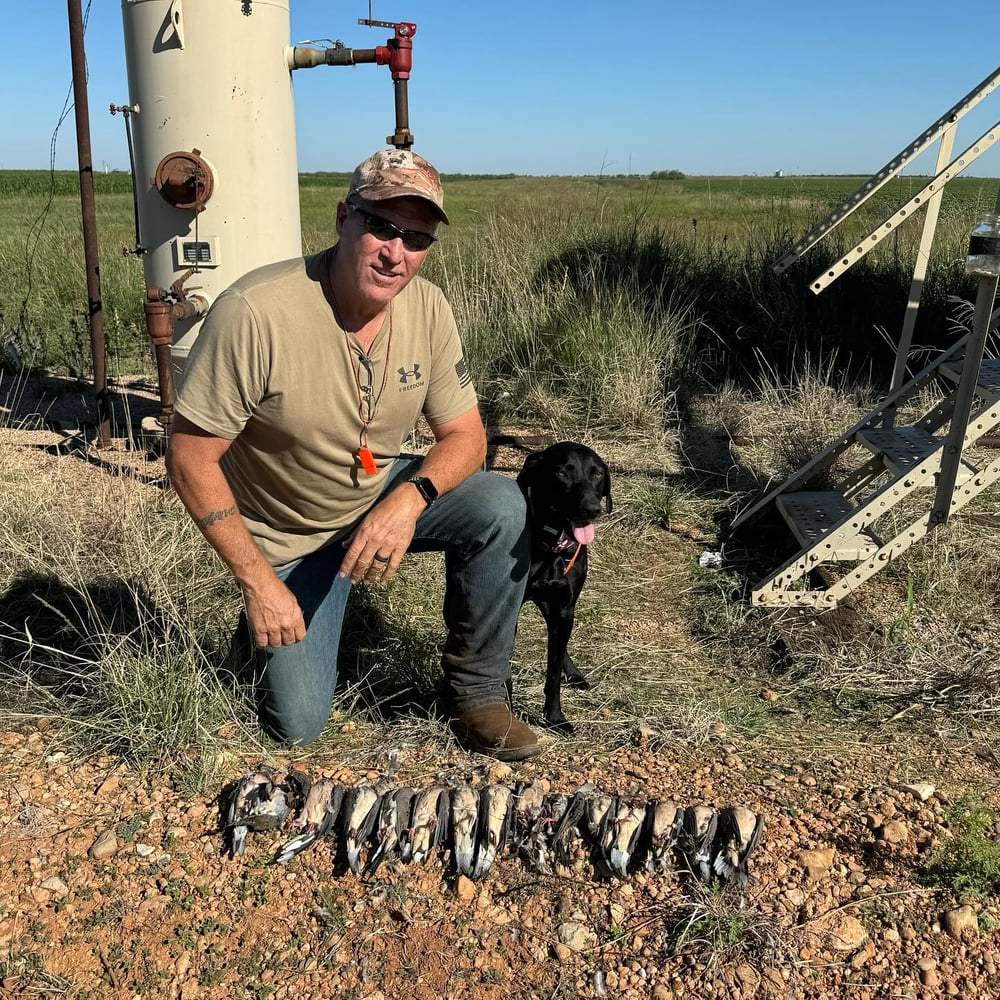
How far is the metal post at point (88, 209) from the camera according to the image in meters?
5.24

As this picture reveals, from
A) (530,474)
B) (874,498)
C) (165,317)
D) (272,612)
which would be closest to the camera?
(272,612)

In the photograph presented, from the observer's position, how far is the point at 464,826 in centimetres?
233

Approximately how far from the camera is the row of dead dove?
2.28 m

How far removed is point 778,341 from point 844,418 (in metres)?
1.92

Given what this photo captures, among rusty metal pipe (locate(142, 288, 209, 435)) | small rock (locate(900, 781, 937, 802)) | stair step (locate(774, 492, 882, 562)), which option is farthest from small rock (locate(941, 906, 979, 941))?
rusty metal pipe (locate(142, 288, 209, 435))

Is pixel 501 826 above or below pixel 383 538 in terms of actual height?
below

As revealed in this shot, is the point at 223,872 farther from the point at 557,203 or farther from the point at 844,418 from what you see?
the point at 557,203

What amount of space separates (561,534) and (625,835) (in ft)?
3.91

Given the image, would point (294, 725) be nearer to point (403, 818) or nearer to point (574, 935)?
point (403, 818)

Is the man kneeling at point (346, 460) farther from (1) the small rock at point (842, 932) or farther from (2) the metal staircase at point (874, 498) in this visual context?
(2) the metal staircase at point (874, 498)

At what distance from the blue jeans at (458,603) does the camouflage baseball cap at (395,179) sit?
2.88 ft

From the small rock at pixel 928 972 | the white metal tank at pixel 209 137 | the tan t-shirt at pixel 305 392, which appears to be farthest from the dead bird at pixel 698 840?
the white metal tank at pixel 209 137

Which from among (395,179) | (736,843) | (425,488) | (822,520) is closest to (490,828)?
(736,843)

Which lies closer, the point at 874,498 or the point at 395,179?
the point at 395,179
